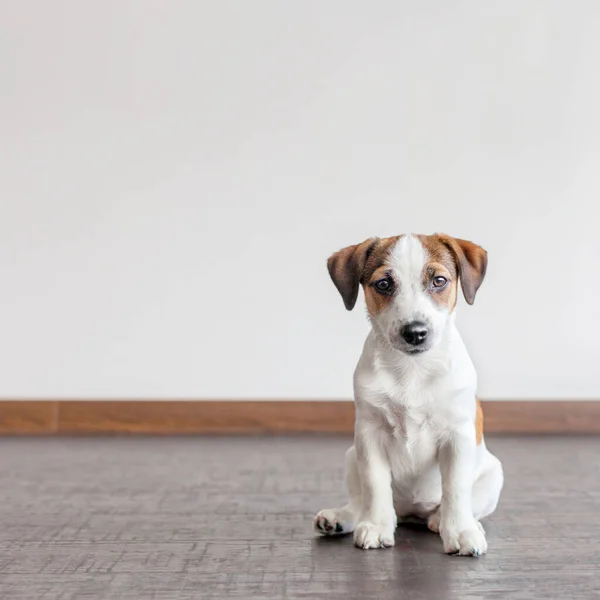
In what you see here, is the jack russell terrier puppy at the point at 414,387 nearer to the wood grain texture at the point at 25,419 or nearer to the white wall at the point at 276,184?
the white wall at the point at 276,184

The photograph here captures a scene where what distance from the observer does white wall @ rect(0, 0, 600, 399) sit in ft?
15.7

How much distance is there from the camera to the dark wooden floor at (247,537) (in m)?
1.83

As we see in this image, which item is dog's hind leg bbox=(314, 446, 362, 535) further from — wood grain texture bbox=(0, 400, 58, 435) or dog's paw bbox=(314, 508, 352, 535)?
wood grain texture bbox=(0, 400, 58, 435)

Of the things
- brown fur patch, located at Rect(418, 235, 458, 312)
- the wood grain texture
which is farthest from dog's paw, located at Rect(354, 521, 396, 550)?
the wood grain texture

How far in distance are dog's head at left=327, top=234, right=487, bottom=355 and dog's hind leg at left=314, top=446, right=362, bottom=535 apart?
1.35 feet

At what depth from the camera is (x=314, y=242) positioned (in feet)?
15.8

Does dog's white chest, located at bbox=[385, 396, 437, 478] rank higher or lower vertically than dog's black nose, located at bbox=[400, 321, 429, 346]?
lower

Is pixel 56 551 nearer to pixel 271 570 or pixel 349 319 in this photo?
pixel 271 570

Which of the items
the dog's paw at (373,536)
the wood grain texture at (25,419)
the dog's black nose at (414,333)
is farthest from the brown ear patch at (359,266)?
the wood grain texture at (25,419)

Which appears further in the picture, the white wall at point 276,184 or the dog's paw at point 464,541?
the white wall at point 276,184

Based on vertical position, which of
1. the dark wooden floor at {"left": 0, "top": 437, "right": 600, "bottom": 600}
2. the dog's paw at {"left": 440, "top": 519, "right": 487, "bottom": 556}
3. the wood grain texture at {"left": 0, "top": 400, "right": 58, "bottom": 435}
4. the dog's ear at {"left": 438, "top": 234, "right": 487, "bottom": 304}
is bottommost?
the wood grain texture at {"left": 0, "top": 400, "right": 58, "bottom": 435}

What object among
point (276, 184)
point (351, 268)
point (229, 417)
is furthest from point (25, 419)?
point (351, 268)

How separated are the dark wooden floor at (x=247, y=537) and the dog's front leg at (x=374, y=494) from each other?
4 centimetres

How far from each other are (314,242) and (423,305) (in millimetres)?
2783
